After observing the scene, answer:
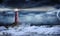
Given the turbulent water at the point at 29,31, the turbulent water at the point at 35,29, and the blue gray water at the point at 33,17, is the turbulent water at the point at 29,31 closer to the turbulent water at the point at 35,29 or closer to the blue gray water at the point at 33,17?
the turbulent water at the point at 35,29

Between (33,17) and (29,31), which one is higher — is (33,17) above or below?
above

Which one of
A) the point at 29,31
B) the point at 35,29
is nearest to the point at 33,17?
the point at 35,29

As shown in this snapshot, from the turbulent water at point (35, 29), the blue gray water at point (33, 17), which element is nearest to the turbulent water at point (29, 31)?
the turbulent water at point (35, 29)

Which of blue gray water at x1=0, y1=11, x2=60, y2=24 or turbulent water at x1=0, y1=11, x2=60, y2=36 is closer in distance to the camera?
turbulent water at x1=0, y1=11, x2=60, y2=36

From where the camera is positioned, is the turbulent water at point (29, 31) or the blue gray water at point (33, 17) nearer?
the turbulent water at point (29, 31)

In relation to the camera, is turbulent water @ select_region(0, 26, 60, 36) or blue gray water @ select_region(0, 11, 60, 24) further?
blue gray water @ select_region(0, 11, 60, 24)

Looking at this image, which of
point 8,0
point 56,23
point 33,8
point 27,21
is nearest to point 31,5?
point 33,8

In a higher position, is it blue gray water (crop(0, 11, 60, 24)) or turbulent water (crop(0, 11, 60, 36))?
blue gray water (crop(0, 11, 60, 24))

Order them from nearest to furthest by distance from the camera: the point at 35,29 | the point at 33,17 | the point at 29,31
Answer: the point at 29,31 < the point at 35,29 < the point at 33,17

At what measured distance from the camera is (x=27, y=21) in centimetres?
345

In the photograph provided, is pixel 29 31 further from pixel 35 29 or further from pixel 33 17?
pixel 33 17

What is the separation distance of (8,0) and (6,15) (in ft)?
2.44

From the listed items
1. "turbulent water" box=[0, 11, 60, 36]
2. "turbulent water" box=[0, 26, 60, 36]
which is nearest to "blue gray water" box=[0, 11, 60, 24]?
"turbulent water" box=[0, 11, 60, 36]

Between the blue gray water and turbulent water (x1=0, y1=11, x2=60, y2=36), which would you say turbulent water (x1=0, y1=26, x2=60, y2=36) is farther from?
the blue gray water
